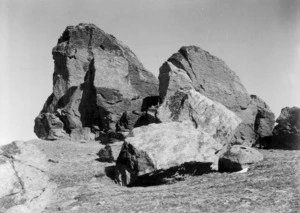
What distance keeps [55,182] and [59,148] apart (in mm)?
6573

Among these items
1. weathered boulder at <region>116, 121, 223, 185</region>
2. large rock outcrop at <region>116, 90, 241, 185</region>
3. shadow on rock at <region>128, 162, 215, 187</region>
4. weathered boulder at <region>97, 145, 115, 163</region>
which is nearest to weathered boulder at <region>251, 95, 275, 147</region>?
large rock outcrop at <region>116, 90, 241, 185</region>

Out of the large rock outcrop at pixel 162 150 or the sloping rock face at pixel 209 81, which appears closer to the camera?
the large rock outcrop at pixel 162 150

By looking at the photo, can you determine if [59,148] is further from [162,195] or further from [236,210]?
[236,210]

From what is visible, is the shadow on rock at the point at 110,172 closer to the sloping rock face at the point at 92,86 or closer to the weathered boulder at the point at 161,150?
the weathered boulder at the point at 161,150

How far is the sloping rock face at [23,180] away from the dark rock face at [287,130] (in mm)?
12853

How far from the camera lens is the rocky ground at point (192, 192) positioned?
9.28m

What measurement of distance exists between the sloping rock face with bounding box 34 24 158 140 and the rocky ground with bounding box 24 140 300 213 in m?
→ 10.8

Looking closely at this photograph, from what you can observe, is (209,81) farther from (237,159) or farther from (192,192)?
(192,192)

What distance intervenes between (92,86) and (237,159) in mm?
15293

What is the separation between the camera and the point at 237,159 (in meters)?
13.2

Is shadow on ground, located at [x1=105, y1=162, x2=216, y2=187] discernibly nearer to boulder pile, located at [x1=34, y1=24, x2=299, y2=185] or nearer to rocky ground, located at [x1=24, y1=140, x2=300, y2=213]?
boulder pile, located at [x1=34, y1=24, x2=299, y2=185]

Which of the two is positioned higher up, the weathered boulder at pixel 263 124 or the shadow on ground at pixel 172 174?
the weathered boulder at pixel 263 124

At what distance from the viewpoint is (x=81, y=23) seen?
32.3 m

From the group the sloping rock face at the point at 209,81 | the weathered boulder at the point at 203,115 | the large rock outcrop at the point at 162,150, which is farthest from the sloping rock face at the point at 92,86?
the large rock outcrop at the point at 162,150
